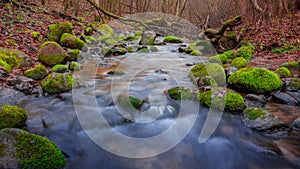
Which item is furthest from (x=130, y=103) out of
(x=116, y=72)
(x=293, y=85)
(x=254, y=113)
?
(x=293, y=85)

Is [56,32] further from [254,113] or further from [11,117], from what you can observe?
[254,113]

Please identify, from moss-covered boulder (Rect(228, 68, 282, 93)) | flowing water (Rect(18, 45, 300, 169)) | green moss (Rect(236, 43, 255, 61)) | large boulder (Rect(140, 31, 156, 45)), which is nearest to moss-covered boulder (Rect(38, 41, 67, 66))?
flowing water (Rect(18, 45, 300, 169))

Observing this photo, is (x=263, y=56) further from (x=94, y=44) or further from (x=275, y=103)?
(x=94, y=44)

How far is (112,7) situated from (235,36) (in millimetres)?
16754

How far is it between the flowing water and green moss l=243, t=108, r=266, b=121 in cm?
20

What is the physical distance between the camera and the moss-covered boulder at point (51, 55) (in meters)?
6.90

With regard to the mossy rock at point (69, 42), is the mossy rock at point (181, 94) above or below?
below

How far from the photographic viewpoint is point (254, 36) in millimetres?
10188

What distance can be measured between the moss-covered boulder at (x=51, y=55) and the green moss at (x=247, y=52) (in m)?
7.15

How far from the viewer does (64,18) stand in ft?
43.0

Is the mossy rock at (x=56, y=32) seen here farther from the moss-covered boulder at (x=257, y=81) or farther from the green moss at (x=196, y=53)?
the moss-covered boulder at (x=257, y=81)

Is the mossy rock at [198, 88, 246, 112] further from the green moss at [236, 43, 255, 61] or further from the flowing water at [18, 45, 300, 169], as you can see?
the green moss at [236, 43, 255, 61]

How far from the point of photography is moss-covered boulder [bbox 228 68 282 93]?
4.90 metres

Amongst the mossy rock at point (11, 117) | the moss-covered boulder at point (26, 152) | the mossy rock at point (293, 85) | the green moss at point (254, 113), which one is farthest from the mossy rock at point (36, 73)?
the mossy rock at point (293, 85)
